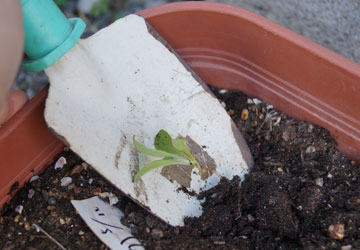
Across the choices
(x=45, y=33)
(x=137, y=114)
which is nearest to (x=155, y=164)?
(x=137, y=114)

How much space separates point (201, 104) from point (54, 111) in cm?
41

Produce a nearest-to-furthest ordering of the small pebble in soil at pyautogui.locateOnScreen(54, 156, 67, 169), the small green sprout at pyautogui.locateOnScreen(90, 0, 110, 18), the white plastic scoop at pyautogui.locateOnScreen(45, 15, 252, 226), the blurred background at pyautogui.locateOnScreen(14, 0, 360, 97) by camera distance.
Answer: the white plastic scoop at pyautogui.locateOnScreen(45, 15, 252, 226), the small pebble in soil at pyautogui.locateOnScreen(54, 156, 67, 169), the blurred background at pyautogui.locateOnScreen(14, 0, 360, 97), the small green sprout at pyautogui.locateOnScreen(90, 0, 110, 18)

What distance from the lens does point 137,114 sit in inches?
45.5

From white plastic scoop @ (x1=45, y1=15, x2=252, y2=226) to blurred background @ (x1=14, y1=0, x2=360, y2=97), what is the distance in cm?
70

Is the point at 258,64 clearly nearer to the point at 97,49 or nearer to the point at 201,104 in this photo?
the point at 201,104

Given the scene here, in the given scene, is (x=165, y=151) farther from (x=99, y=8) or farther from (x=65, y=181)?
(x=99, y=8)

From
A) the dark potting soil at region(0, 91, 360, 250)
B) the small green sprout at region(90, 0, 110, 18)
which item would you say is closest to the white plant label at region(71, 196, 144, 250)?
the dark potting soil at region(0, 91, 360, 250)

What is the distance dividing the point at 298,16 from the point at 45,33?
1.04 metres

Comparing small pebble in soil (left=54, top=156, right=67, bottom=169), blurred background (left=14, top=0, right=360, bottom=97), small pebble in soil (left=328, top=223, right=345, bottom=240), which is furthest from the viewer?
blurred background (left=14, top=0, right=360, bottom=97)

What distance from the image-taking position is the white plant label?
1039 mm

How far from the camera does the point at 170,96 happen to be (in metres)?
1.17

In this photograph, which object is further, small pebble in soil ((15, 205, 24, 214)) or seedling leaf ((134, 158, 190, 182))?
small pebble in soil ((15, 205, 24, 214))

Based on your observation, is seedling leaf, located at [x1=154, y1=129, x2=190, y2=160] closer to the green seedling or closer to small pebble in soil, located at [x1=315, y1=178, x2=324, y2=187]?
the green seedling

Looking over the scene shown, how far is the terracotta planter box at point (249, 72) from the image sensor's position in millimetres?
1107
